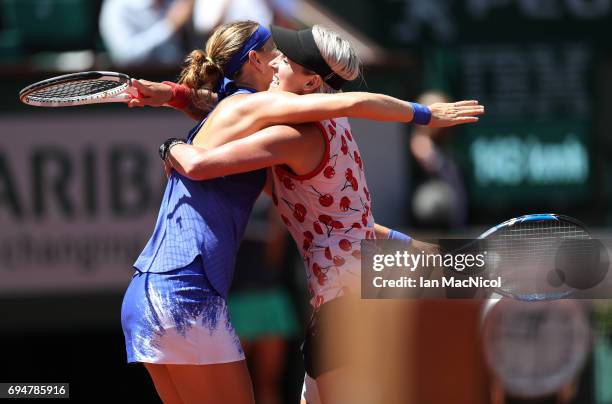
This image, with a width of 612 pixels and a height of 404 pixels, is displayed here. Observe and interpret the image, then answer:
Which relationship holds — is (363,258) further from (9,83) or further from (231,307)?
(9,83)

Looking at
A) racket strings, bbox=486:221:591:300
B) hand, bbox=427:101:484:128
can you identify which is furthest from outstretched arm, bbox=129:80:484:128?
racket strings, bbox=486:221:591:300

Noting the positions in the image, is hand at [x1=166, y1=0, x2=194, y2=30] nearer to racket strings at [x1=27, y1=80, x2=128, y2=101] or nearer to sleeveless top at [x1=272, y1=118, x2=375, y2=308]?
racket strings at [x1=27, y1=80, x2=128, y2=101]

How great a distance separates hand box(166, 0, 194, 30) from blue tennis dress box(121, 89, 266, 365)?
12.2 ft

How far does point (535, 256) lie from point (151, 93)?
1.27m

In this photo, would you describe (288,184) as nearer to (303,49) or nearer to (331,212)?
(331,212)

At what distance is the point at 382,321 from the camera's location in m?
5.25

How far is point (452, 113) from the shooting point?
→ 11.8 feet

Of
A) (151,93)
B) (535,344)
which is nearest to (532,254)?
(151,93)

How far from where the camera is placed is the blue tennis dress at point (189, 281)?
135 inches

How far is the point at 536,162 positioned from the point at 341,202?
552 centimetres

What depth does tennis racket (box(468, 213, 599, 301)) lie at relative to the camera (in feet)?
12.4

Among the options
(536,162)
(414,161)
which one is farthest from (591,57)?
(414,161)

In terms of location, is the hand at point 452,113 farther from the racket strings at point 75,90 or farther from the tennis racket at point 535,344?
the tennis racket at point 535,344

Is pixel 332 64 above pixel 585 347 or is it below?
above
